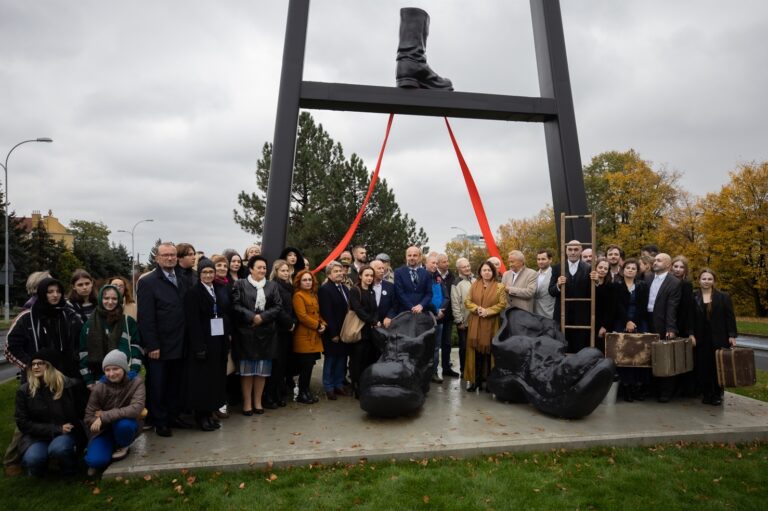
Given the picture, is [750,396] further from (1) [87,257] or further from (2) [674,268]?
(1) [87,257]

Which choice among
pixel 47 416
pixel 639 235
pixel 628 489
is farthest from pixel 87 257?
pixel 628 489

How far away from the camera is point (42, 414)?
4.27 metres

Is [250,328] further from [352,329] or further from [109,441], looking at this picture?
[109,441]

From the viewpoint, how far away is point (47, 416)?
4289mm

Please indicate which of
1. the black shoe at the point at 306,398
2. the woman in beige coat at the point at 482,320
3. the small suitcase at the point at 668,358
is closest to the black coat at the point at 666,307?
the small suitcase at the point at 668,358

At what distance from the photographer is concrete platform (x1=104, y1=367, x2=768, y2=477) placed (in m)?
4.48

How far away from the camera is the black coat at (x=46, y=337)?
14.3ft

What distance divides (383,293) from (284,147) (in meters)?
2.29

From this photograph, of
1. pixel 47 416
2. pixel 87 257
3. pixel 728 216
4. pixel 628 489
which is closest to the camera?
pixel 628 489

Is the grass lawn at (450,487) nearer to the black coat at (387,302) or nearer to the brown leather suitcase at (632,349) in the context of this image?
the brown leather suitcase at (632,349)

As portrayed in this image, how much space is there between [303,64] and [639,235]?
27048mm

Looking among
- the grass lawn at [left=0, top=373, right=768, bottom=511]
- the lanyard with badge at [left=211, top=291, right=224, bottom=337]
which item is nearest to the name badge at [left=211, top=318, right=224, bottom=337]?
the lanyard with badge at [left=211, top=291, right=224, bottom=337]

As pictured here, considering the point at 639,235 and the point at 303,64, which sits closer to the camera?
the point at 303,64

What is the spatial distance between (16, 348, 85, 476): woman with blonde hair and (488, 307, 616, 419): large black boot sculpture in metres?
4.36
